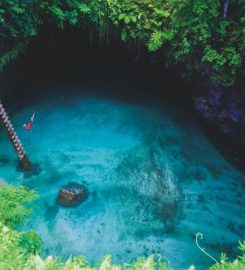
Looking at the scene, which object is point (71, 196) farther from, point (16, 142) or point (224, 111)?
point (224, 111)

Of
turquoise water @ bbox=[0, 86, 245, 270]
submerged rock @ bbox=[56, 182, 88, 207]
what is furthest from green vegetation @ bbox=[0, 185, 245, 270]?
submerged rock @ bbox=[56, 182, 88, 207]

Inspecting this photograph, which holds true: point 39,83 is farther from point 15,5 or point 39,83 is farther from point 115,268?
point 115,268

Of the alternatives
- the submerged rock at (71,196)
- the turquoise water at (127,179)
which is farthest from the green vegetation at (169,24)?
the submerged rock at (71,196)

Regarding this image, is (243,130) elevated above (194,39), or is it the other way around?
(194,39)

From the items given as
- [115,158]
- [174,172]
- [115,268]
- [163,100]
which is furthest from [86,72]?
[115,268]

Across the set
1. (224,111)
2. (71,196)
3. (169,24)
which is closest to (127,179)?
(71,196)

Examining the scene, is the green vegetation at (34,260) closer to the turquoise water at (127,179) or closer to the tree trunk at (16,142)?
the turquoise water at (127,179)
